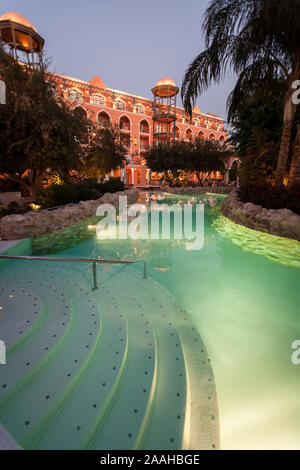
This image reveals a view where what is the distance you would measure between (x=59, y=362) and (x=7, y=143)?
8703 mm

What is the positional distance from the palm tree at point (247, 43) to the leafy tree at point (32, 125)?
5211 mm

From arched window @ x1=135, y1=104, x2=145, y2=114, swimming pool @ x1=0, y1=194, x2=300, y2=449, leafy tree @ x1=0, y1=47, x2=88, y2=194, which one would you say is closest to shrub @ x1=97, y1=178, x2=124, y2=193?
leafy tree @ x1=0, y1=47, x2=88, y2=194

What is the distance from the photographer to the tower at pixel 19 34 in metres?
21.0

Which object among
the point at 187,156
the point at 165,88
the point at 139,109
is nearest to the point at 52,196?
the point at 187,156

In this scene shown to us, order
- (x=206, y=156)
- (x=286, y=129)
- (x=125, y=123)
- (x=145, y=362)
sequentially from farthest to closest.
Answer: (x=125, y=123) < (x=206, y=156) < (x=286, y=129) < (x=145, y=362)

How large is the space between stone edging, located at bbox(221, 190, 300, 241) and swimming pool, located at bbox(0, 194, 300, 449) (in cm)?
248

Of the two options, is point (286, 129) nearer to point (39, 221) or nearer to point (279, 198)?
point (279, 198)

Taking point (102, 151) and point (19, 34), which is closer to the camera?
point (102, 151)

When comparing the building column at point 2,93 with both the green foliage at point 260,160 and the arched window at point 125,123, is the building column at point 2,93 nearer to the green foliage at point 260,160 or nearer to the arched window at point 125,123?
the green foliage at point 260,160

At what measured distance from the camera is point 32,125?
837 centimetres

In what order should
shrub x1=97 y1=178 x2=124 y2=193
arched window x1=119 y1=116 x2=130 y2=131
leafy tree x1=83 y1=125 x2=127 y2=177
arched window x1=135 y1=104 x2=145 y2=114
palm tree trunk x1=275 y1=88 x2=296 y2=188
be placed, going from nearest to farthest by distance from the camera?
palm tree trunk x1=275 y1=88 x2=296 y2=188, leafy tree x1=83 y1=125 x2=127 y2=177, shrub x1=97 y1=178 x2=124 y2=193, arched window x1=119 y1=116 x2=130 y2=131, arched window x1=135 y1=104 x2=145 y2=114

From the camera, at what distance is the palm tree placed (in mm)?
6107

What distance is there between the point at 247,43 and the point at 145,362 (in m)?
8.83

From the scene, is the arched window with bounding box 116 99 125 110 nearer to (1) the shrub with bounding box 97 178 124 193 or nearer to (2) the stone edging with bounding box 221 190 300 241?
(1) the shrub with bounding box 97 178 124 193
